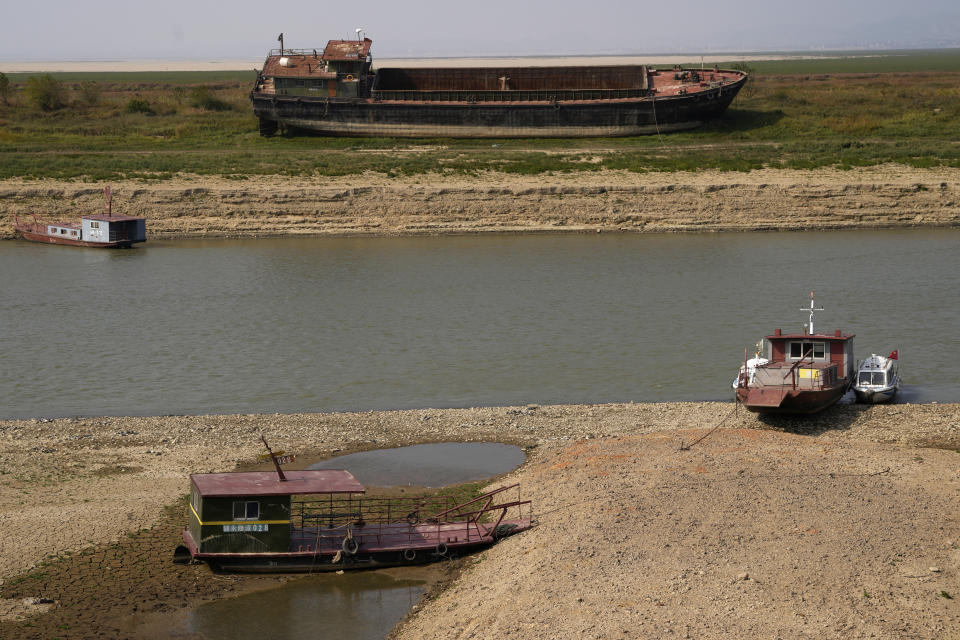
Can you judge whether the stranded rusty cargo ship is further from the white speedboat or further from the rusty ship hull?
the white speedboat

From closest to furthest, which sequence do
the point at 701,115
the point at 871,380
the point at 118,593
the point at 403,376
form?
the point at 118,593 → the point at 871,380 → the point at 403,376 → the point at 701,115

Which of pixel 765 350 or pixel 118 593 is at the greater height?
pixel 765 350

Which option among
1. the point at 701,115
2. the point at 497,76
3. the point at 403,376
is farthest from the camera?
the point at 497,76

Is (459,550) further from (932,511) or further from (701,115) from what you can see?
(701,115)

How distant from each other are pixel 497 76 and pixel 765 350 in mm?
61724

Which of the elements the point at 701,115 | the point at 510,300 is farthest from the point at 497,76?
the point at 510,300

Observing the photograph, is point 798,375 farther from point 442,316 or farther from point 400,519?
point 442,316

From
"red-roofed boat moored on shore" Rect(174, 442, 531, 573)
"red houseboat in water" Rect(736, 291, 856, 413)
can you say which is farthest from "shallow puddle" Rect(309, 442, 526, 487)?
"red houseboat in water" Rect(736, 291, 856, 413)

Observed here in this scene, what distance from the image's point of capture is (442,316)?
43250 millimetres

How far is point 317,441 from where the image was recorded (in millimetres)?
29719

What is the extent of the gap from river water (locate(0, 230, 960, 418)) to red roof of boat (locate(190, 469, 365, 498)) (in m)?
9.64

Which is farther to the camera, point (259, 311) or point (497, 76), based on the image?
point (497, 76)

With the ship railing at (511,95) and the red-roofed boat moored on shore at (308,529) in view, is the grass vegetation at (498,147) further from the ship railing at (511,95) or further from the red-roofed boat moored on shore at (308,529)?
the red-roofed boat moored on shore at (308,529)

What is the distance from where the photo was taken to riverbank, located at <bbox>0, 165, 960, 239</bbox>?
205 ft
